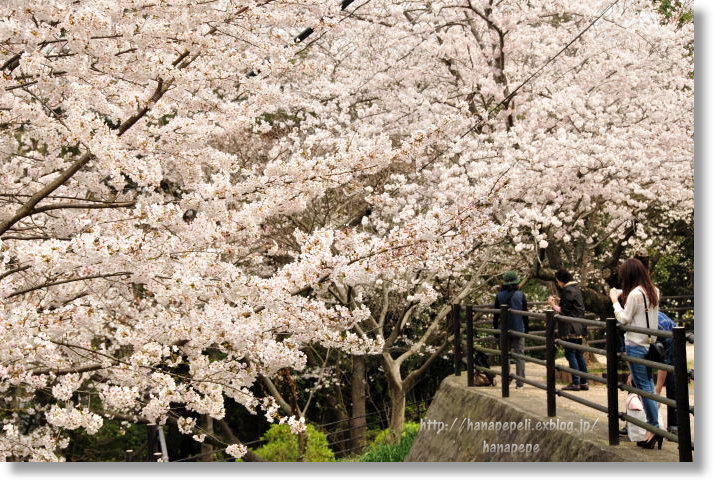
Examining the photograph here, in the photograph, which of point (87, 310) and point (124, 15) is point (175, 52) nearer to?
point (124, 15)

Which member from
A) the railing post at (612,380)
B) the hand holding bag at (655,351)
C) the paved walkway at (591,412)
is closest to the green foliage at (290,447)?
the paved walkway at (591,412)

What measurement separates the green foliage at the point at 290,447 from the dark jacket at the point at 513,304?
4.18 m

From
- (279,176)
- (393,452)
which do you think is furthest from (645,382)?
(393,452)

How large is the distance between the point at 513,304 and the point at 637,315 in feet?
8.57

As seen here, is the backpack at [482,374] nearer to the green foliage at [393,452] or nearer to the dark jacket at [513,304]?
the dark jacket at [513,304]

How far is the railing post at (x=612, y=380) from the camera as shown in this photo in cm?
411

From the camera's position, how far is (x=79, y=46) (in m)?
3.57

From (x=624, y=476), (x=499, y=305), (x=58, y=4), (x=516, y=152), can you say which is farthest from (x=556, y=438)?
(x=516, y=152)

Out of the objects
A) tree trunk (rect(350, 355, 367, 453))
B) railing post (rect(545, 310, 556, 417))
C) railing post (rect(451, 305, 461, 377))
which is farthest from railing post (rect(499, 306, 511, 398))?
tree trunk (rect(350, 355, 367, 453))

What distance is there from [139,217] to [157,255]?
0.68ft

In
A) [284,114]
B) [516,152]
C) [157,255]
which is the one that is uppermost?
[284,114]

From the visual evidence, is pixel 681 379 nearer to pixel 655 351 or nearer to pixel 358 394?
pixel 655 351

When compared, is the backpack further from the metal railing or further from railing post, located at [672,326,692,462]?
railing post, located at [672,326,692,462]

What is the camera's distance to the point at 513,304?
667 cm
